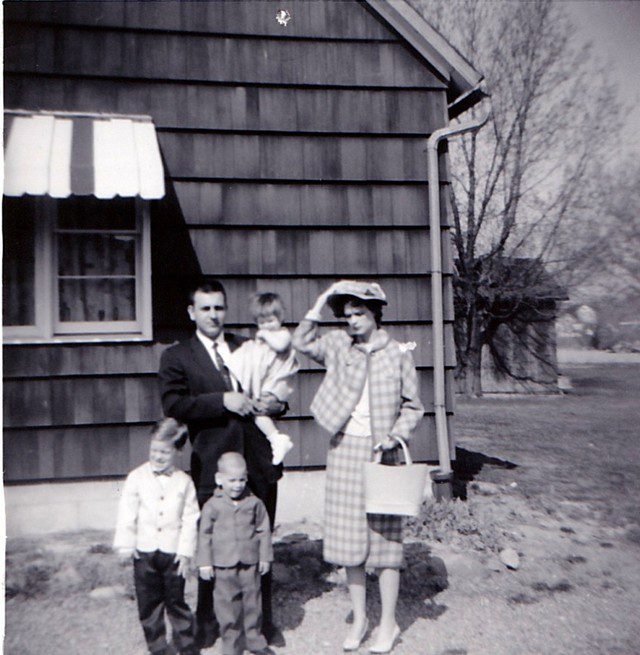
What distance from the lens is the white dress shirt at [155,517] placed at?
2.91 meters

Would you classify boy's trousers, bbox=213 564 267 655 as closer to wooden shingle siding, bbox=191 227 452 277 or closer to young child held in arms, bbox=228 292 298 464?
young child held in arms, bbox=228 292 298 464

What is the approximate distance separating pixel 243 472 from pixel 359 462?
563mm

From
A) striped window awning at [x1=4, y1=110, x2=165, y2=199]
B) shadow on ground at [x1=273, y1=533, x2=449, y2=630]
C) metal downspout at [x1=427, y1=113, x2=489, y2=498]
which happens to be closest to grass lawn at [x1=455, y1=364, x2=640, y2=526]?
metal downspout at [x1=427, y1=113, x2=489, y2=498]

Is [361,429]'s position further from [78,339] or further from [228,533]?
[78,339]

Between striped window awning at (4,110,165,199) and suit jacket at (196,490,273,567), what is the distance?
2009mm

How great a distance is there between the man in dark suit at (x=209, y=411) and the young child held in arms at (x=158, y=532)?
147mm

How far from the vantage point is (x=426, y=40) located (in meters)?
5.14

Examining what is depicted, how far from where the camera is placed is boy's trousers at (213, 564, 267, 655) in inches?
116

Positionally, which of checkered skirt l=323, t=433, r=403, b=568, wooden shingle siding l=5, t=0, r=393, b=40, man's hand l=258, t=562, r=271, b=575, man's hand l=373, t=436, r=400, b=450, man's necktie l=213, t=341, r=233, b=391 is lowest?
man's hand l=258, t=562, r=271, b=575

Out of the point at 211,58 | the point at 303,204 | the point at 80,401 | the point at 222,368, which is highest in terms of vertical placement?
the point at 211,58

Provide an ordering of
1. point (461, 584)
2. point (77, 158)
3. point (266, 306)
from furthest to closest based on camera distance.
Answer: point (77, 158), point (461, 584), point (266, 306)

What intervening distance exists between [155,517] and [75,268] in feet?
7.84

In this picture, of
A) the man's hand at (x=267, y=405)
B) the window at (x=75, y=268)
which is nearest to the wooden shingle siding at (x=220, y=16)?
the window at (x=75, y=268)

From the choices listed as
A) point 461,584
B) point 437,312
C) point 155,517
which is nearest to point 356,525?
point 155,517
